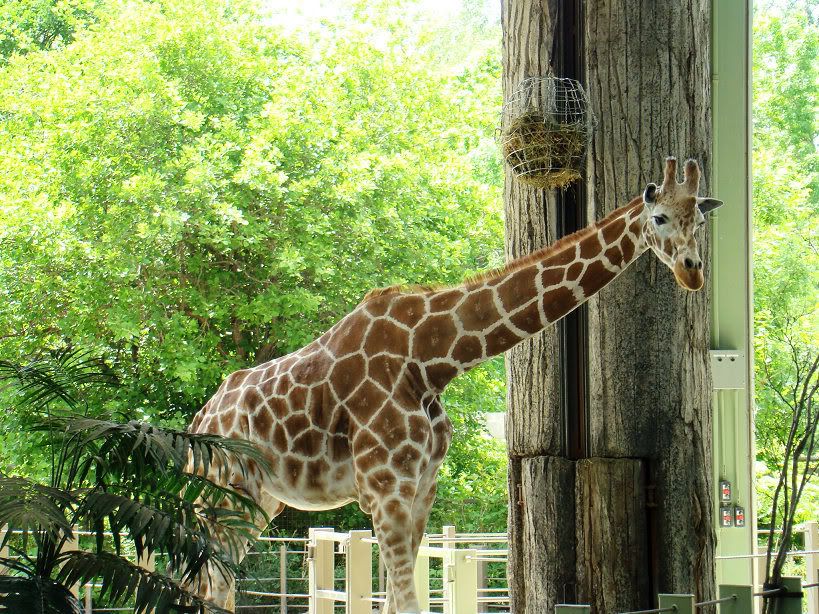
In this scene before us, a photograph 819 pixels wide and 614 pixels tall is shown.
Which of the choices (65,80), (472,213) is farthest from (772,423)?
(65,80)

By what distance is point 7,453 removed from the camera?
8.44m

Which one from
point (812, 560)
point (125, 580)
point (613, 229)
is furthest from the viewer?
point (812, 560)

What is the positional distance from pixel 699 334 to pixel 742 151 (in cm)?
263

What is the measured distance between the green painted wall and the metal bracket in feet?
0.73

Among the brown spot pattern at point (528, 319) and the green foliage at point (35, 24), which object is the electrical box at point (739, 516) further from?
the green foliage at point (35, 24)

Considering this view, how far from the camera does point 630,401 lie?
10.3 feet

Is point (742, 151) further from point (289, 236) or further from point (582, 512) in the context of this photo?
point (289, 236)

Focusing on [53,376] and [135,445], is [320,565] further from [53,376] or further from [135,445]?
[135,445]

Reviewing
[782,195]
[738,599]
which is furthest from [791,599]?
[782,195]

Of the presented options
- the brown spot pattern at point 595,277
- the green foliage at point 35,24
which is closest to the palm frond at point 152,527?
the brown spot pattern at point 595,277

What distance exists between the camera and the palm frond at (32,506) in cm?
233

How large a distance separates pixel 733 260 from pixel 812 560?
1.74 metres

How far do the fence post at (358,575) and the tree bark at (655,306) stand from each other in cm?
162

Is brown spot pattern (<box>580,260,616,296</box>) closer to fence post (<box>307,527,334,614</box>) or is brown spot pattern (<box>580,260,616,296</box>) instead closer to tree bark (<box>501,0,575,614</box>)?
tree bark (<box>501,0,575,614</box>)
